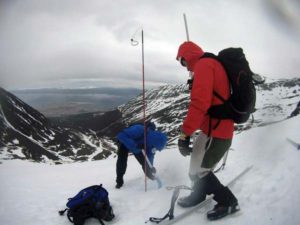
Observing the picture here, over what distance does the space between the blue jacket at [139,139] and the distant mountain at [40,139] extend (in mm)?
98217

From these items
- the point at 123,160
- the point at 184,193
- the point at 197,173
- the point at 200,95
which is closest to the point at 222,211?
the point at 197,173

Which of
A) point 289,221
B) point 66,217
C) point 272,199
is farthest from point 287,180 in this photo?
point 66,217

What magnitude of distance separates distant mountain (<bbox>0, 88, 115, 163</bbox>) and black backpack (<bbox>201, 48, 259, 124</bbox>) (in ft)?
330

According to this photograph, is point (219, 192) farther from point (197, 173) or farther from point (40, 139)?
point (40, 139)

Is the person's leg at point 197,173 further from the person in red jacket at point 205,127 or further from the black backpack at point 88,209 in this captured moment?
the black backpack at point 88,209

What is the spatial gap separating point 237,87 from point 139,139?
2.48 metres

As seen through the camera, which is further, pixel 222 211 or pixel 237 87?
pixel 222 211

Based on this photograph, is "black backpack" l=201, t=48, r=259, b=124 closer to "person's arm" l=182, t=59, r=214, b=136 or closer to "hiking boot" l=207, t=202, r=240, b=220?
"person's arm" l=182, t=59, r=214, b=136

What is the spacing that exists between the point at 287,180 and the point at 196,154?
109 centimetres

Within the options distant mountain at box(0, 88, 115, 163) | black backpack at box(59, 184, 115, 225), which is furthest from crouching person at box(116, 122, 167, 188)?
distant mountain at box(0, 88, 115, 163)

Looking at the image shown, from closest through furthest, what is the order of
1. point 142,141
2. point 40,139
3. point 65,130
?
point 142,141, point 40,139, point 65,130

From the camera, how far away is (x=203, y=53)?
324cm

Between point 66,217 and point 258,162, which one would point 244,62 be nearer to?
point 258,162

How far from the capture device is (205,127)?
3312mm
